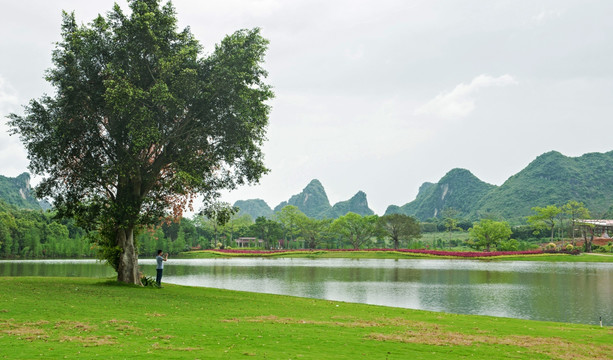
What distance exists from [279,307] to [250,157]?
1153 cm

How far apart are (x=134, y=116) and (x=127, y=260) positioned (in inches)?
379

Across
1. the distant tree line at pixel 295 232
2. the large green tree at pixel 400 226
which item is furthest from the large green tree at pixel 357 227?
the large green tree at pixel 400 226

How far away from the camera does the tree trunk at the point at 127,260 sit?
26766 mm

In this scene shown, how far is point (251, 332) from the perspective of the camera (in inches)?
526

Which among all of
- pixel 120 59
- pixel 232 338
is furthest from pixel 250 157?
pixel 232 338

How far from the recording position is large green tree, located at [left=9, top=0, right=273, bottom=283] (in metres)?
23.5

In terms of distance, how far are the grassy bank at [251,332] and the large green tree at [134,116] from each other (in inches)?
277

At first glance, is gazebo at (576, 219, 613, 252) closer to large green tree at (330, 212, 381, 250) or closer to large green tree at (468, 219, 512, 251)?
large green tree at (468, 219, 512, 251)

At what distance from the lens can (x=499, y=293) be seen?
31.4 metres

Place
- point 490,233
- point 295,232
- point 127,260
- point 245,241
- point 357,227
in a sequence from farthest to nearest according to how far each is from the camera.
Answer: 1. point 245,241
2. point 295,232
3. point 357,227
4. point 490,233
5. point 127,260

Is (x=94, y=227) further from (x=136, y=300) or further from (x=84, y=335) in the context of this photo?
(x=84, y=335)

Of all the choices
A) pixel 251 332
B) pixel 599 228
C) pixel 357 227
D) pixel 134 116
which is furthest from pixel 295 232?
pixel 251 332

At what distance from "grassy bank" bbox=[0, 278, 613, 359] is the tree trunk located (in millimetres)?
5618

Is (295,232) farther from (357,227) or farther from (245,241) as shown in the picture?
(245,241)
